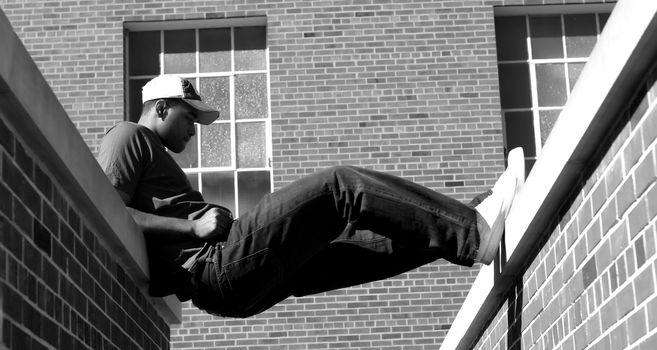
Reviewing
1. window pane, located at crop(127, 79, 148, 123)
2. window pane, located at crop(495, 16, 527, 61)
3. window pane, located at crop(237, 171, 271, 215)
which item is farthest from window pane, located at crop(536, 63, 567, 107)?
window pane, located at crop(127, 79, 148, 123)

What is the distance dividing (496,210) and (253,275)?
1.07 metres

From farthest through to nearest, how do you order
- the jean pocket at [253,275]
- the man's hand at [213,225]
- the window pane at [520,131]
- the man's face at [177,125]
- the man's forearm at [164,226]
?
the window pane at [520,131], the man's face at [177,125], the man's forearm at [164,226], the man's hand at [213,225], the jean pocket at [253,275]

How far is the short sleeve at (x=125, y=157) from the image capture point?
559 centimetres

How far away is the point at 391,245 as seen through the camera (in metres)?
5.66

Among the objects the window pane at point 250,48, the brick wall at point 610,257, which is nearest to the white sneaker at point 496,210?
the brick wall at point 610,257

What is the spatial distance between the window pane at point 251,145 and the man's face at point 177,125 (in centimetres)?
727

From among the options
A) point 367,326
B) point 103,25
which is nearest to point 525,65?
point 367,326

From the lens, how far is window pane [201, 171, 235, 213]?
43.7ft

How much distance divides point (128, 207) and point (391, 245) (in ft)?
3.84

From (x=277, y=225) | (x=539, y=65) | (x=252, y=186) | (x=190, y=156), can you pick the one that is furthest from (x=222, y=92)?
(x=277, y=225)

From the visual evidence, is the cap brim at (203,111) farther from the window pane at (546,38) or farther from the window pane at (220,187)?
the window pane at (546,38)

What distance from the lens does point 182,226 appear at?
5.59 meters

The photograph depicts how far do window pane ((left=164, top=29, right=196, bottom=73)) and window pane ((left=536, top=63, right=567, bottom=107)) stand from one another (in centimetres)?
361

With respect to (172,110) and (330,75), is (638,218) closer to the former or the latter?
(172,110)
